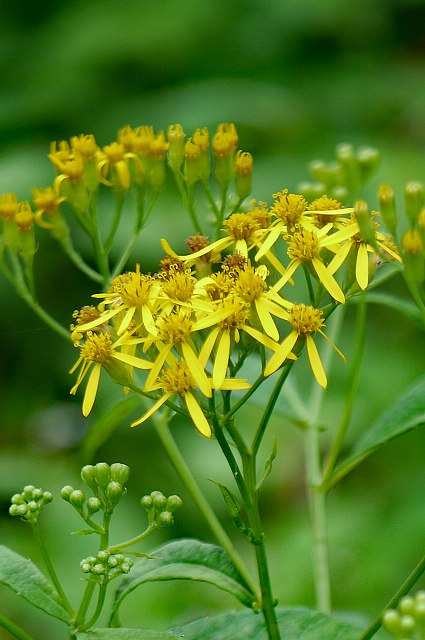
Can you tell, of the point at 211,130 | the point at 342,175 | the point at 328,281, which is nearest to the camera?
the point at 328,281

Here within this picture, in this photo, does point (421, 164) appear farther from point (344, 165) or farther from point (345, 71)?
point (344, 165)

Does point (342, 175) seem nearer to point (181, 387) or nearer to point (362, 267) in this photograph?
point (362, 267)

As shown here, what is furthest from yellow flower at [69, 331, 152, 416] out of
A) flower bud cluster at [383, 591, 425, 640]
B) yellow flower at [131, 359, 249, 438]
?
flower bud cluster at [383, 591, 425, 640]

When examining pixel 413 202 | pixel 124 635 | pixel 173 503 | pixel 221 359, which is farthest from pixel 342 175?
pixel 124 635

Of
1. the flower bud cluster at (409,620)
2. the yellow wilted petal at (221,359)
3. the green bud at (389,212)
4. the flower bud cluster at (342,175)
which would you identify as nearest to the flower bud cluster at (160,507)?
the yellow wilted petal at (221,359)

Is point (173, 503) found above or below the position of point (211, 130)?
below

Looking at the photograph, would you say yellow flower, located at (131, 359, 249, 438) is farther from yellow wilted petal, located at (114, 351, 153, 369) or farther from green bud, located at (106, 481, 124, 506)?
green bud, located at (106, 481, 124, 506)
